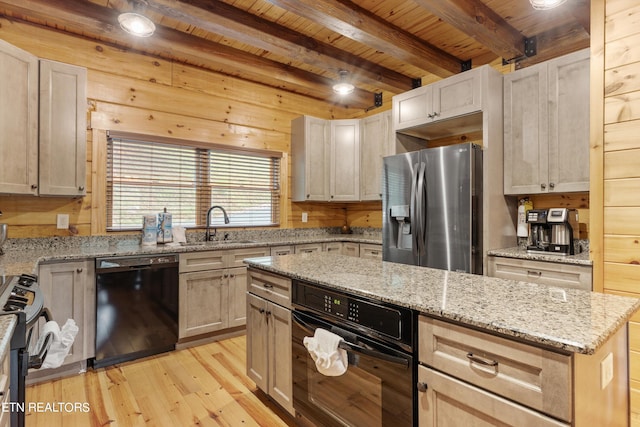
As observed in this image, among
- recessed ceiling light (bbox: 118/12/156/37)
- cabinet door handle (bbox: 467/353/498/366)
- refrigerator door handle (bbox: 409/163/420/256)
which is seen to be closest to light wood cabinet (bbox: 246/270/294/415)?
cabinet door handle (bbox: 467/353/498/366)

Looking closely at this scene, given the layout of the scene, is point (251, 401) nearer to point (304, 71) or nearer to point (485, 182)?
point (485, 182)

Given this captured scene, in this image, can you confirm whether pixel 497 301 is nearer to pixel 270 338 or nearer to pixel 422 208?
pixel 270 338

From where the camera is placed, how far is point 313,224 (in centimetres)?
468

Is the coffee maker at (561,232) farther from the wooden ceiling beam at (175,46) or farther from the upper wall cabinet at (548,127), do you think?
the wooden ceiling beam at (175,46)

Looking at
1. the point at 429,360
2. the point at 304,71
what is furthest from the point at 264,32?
the point at 429,360

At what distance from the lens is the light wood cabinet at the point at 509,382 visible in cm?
94

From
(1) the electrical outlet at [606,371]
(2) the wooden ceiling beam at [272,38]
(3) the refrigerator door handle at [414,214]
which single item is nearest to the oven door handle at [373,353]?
(1) the electrical outlet at [606,371]

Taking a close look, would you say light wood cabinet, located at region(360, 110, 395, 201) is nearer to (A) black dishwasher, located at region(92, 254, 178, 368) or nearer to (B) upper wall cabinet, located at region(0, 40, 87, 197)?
(A) black dishwasher, located at region(92, 254, 178, 368)

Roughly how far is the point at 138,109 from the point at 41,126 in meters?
0.89

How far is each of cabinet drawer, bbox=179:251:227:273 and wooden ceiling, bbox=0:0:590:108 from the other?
1836mm

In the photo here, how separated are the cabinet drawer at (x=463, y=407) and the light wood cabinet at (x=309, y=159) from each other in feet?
10.5

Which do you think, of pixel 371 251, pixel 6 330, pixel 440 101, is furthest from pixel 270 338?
pixel 440 101

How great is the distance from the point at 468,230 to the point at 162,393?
252cm

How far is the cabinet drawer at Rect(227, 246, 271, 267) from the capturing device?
334 centimetres
